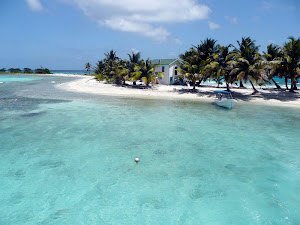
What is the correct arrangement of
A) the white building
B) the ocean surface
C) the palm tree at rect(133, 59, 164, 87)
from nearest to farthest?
1. the ocean surface
2. the palm tree at rect(133, 59, 164, 87)
3. the white building

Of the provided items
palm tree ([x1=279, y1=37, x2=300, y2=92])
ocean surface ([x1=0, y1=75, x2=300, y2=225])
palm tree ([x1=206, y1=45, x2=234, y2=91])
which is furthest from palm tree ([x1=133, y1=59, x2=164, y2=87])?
ocean surface ([x1=0, y1=75, x2=300, y2=225])

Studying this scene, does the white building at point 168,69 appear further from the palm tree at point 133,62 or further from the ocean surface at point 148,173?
the ocean surface at point 148,173

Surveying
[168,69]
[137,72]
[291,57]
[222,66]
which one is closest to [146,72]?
[137,72]

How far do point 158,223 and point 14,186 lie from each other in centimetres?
646

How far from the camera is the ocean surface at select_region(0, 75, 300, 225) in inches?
291

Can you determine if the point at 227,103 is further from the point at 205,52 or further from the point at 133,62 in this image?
the point at 133,62

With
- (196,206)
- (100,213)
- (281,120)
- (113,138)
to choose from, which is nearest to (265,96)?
(281,120)

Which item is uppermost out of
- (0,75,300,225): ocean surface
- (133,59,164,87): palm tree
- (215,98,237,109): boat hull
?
(133,59,164,87): palm tree

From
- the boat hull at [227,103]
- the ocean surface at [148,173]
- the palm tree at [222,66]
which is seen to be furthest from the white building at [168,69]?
the ocean surface at [148,173]

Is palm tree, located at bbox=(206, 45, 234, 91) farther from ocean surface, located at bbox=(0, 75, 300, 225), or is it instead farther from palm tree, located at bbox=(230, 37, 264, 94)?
ocean surface, located at bbox=(0, 75, 300, 225)

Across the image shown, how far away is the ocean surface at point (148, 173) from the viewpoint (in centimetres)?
738

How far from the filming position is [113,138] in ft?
48.9

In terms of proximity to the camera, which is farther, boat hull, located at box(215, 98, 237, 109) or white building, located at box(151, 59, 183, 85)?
white building, located at box(151, 59, 183, 85)

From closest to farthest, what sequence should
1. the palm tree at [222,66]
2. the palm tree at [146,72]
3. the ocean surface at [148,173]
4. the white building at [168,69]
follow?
the ocean surface at [148,173], the palm tree at [222,66], the palm tree at [146,72], the white building at [168,69]
